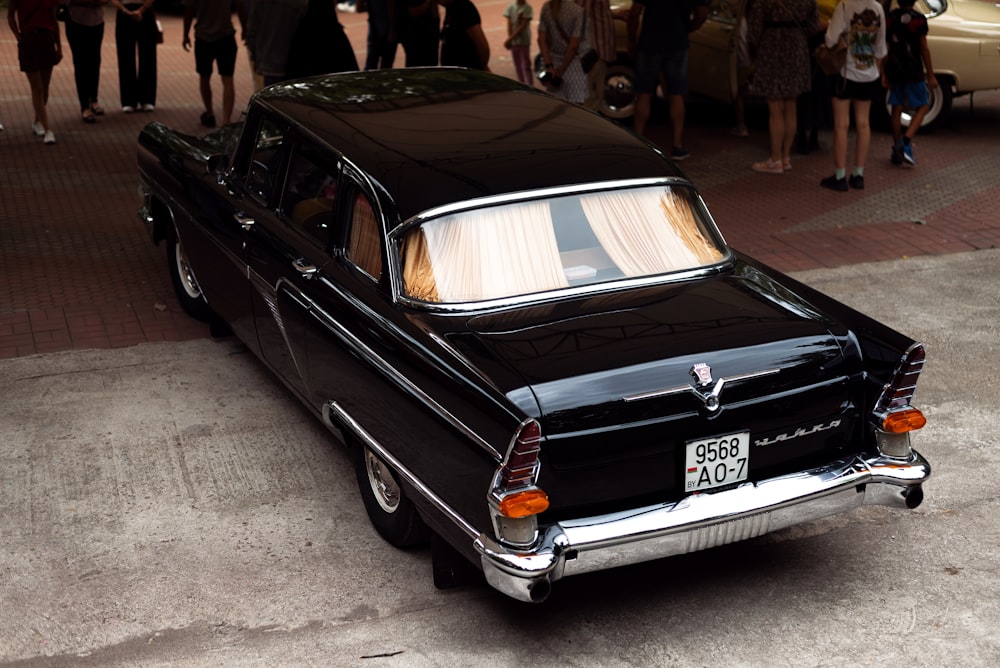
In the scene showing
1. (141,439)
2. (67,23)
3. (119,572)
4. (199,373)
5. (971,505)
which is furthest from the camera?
(67,23)

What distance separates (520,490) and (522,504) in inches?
2.0

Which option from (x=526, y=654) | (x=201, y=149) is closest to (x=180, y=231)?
(x=201, y=149)

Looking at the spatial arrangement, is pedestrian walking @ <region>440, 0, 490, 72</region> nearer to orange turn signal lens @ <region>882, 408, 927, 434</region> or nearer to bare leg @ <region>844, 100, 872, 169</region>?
bare leg @ <region>844, 100, 872, 169</region>

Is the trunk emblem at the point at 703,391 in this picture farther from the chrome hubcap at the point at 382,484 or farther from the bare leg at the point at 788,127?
the bare leg at the point at 788,127

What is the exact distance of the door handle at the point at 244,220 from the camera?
6172 mm

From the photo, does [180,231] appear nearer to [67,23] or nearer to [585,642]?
[585,642]

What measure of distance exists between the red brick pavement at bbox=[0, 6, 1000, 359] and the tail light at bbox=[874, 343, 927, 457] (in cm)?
450

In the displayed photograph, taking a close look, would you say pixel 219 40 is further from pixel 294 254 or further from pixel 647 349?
pixel 647 349

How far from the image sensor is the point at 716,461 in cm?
436

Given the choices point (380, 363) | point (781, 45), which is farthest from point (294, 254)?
point (781, 45)

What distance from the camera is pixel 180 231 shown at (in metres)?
7.40

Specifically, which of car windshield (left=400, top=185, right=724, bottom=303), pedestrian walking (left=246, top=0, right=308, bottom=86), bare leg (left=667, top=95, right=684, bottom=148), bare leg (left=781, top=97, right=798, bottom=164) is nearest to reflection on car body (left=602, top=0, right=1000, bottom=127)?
bare leg (left=667, top=95, right=684, bottom=148)

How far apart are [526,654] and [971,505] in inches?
91.9

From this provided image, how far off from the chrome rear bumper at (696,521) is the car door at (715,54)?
878 centimetres
